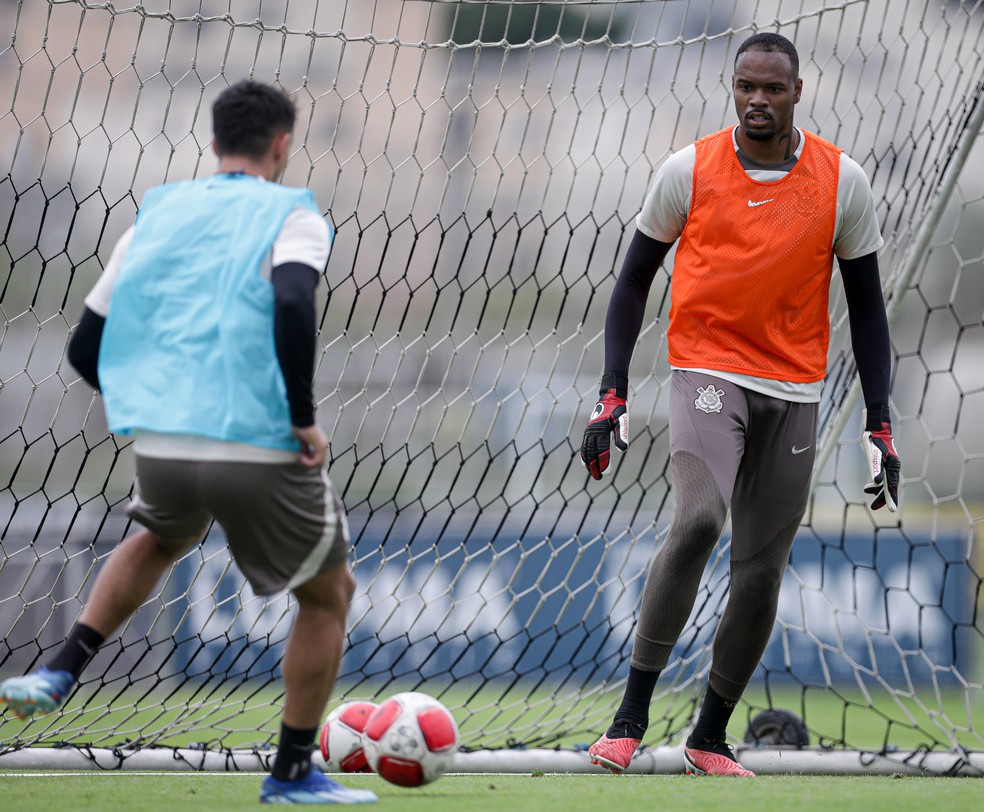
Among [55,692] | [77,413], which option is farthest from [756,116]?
[77,413]

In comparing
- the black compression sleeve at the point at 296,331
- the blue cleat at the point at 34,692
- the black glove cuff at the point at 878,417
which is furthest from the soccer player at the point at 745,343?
the blue cleat at the point at 34,692

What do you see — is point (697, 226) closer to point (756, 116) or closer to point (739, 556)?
point (756, 116)

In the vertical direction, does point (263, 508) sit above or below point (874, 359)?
below

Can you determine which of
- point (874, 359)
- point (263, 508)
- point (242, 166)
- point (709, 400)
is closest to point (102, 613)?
point (263, 508)

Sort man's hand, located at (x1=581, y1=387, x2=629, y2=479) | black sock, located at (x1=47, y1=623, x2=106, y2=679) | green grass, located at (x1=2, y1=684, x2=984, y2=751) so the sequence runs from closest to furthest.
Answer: black sock, located at (x1=47, y1=623, x2=106, y2=679), man's hand, located at (x1=581, y1=387, x2=629, y2=479), green grass, located at (x1=2, y1=684, x2=984, y2=751)

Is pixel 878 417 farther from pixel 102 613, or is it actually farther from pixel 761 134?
pixel 102 613

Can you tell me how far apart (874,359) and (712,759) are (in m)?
1.18

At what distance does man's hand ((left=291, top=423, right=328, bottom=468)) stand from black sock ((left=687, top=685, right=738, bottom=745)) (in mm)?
1513

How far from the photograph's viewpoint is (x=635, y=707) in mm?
3449

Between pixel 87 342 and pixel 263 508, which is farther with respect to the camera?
pixel 87 342

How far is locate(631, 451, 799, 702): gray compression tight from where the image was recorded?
333cm

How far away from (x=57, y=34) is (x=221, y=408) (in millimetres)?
6224

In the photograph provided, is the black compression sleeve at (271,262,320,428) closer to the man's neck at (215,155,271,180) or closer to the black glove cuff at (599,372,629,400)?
the man's neck at (215,155,271,180)

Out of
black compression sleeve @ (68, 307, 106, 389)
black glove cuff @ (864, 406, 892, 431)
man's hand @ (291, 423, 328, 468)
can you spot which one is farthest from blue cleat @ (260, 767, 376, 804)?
black glove cuff @ (864, 406, 892, 431)
